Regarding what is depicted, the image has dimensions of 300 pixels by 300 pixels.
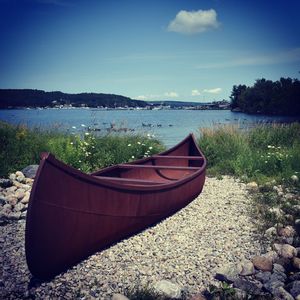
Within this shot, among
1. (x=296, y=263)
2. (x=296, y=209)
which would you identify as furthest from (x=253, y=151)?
(x=296, y=263)

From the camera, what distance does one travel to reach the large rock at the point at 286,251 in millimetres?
4414

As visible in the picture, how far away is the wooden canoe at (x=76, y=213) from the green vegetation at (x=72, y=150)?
383cm

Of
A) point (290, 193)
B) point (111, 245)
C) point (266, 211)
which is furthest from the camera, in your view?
point (290, 193)

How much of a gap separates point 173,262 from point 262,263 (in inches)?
45.1

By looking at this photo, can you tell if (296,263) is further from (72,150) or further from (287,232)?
(72,150)

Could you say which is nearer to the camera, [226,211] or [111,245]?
[111,245]

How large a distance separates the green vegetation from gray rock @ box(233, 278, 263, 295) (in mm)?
5429

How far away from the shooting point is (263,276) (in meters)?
3.94

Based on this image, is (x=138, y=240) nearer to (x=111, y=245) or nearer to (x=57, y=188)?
(x=111, y=245)

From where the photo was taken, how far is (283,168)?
8312 mm

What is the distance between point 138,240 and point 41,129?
8563mm

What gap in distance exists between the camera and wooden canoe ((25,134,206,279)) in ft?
11.7

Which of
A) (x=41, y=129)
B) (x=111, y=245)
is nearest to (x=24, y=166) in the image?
(x=41, y=129)

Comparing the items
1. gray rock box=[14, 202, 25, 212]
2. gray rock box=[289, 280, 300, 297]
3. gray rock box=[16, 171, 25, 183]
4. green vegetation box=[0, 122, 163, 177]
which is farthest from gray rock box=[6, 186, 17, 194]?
gray rock box=[289, 280, 300, 297]
